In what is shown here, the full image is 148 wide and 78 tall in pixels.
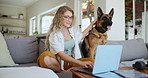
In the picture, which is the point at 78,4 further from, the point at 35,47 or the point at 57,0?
the point at 35,47

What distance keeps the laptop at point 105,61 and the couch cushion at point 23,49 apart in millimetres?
1293

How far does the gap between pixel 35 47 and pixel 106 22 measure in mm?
966

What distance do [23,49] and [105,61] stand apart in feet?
4.48

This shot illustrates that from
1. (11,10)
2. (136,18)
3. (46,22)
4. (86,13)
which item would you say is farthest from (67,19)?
(11,10)

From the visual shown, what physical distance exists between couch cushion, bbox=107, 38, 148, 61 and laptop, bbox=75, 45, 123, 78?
1297mm

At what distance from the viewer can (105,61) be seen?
2.33 ft

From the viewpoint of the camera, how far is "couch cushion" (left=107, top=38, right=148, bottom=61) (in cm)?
207

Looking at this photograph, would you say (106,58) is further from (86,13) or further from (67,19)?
(86,13)

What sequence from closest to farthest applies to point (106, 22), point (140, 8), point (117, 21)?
point (106, 22)
point (117, 21)
point (140, 8)

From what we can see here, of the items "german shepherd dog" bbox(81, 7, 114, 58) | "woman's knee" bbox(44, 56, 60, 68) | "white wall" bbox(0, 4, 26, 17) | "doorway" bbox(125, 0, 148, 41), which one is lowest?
"woman's knee" bbox(44, 56, 60, 68)

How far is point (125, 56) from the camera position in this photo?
2.05 m

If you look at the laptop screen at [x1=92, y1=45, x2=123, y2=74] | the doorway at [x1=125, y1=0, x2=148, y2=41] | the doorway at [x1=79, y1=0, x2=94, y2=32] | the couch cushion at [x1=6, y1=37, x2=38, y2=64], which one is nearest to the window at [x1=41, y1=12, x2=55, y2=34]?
the doorway at [x1=79, y1=0, x2=94, y2=32]

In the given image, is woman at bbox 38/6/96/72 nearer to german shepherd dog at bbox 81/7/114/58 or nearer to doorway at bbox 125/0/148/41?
german shepherd dog at bbox 81/7/114/58

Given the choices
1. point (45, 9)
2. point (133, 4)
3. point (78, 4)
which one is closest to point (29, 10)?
point (45, 9)
